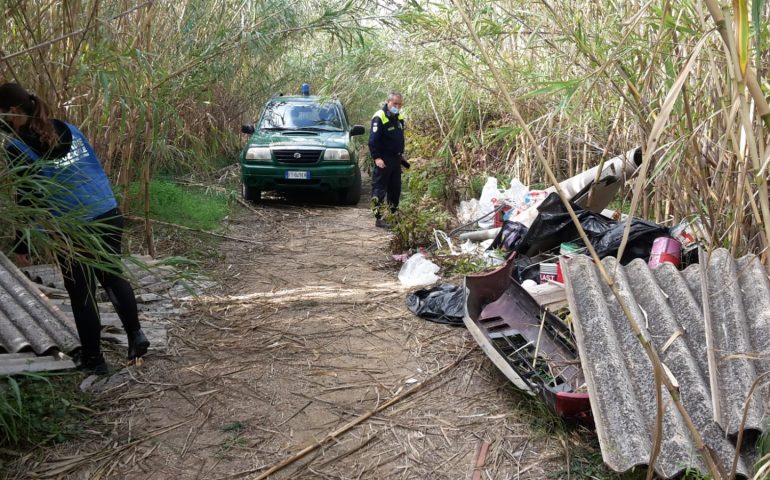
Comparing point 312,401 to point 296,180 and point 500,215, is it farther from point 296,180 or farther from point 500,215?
point 296,180

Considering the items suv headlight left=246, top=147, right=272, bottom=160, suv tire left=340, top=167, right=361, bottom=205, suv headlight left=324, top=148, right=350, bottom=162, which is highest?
suv headlight left=246, top=147, right=272, bottom=160

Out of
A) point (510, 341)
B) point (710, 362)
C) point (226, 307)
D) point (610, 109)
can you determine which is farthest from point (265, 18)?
point (710, 362)

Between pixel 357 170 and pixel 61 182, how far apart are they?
7.18 m

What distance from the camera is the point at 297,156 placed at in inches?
390

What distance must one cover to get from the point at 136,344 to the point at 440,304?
7.11 feet

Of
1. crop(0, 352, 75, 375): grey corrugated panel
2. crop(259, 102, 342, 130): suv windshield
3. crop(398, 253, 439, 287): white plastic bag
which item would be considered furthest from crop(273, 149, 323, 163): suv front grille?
crop(0, 352, 75, 375): grey corrugated panel

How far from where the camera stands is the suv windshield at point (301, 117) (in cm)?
1070

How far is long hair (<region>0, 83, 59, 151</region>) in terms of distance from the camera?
3.18 m

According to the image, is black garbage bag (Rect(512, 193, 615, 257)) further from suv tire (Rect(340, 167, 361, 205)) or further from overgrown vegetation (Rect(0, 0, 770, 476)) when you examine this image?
suv tire (Rect(340, 167, 361, 205))

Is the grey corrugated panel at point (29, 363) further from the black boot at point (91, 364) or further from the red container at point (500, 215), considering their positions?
the red container at point (500, 215)

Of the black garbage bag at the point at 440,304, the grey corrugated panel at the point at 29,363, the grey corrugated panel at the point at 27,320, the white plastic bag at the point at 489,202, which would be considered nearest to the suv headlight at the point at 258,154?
the white plastic bag at the point at 489,202

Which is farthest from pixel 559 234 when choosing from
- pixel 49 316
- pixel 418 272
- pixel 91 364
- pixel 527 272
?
pixel 49 316

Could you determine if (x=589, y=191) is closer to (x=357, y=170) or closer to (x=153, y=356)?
(x=153, y=356)

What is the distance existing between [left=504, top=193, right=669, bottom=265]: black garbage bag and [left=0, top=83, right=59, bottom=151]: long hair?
354cm
